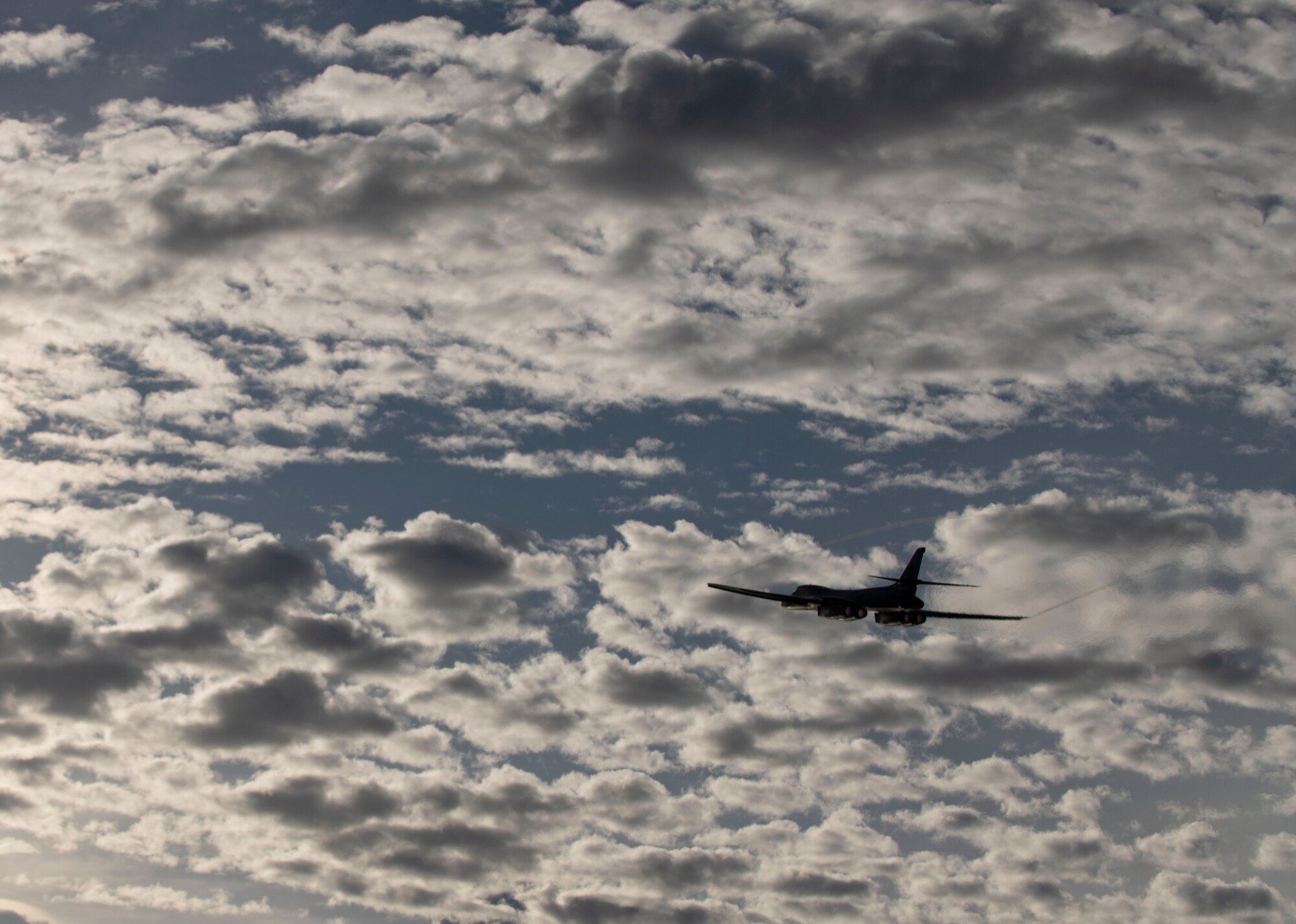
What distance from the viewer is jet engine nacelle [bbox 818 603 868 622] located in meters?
172

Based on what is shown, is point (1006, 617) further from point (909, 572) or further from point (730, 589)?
point (730, 589)

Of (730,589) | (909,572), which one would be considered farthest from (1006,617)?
(730,589)

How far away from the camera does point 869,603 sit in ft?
568

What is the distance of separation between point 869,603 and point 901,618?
15.6 feet

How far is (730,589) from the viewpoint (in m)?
174

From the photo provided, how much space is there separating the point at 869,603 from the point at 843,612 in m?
3.36

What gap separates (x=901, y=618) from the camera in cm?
17512

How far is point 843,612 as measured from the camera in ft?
565

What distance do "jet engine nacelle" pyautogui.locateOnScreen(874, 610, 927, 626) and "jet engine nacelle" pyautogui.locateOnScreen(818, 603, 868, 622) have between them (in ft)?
11.7

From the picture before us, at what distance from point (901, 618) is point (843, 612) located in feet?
25.1

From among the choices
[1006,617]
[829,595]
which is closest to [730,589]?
[829,595]

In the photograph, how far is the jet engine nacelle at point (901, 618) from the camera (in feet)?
574

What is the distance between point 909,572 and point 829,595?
34.9ft

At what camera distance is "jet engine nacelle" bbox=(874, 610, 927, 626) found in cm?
17500
